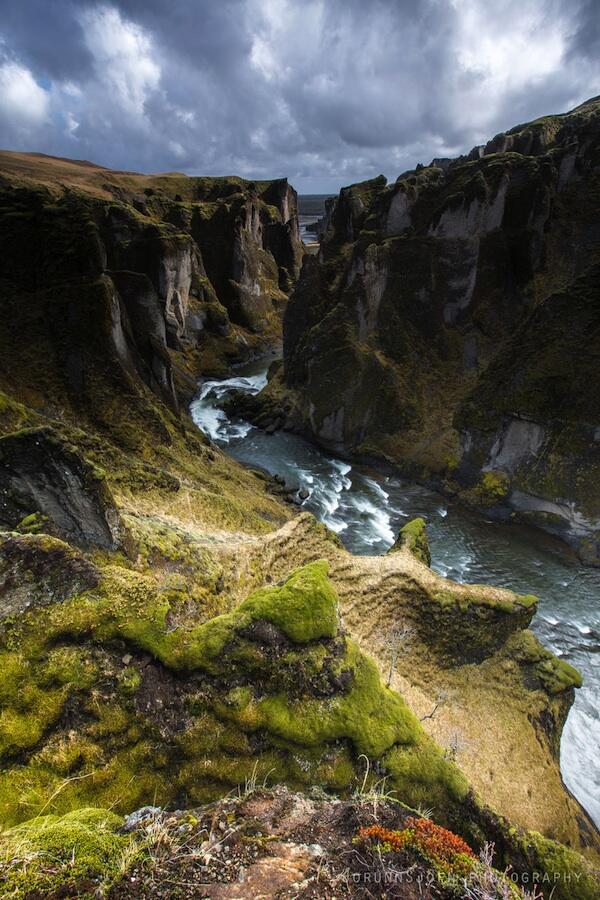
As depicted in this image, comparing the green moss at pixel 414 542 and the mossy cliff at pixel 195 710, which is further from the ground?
the mossy cliff at pixel 195 710

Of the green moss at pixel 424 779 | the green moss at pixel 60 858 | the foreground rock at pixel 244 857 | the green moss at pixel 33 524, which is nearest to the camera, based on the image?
the green moss at pixel 60 858

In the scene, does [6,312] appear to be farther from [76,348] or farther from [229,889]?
[229,889]

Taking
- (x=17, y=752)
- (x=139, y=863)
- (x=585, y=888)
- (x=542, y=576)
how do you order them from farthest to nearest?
1. (x=542, y=576)
2. (x=585, y=888)
3. (x=17, y=752)
4. (x=139, y=863)

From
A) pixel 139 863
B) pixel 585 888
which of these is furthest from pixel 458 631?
pixel 139 863

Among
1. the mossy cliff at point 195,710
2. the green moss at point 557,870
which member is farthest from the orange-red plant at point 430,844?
the green moss at point 557,870

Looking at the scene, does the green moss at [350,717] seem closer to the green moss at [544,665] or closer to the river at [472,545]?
the green moss at [544,665]

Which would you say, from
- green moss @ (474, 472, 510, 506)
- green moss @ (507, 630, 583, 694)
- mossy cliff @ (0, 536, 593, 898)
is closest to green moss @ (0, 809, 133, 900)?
mossy cliff @ (0, 536, 593, 898)

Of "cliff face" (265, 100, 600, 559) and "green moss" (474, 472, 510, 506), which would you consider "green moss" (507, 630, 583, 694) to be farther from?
"cliff face" (265, 100, 600, 559)

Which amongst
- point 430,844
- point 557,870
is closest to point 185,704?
point 430,844
